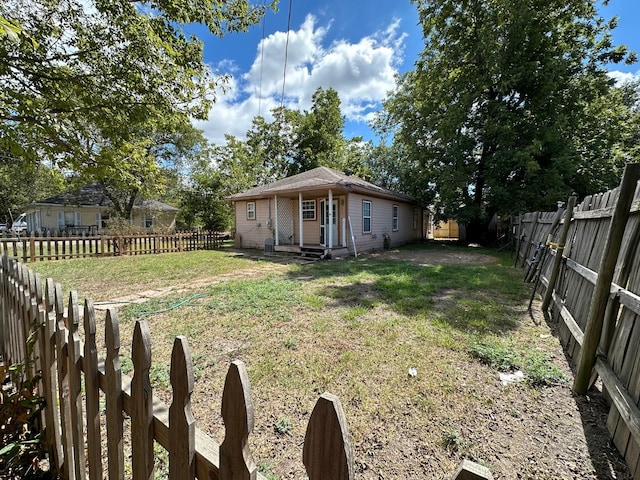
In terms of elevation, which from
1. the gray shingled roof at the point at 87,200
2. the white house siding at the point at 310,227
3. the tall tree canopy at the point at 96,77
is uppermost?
the tall tree canopy at the point at 96,77

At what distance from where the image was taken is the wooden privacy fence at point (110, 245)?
10242mm

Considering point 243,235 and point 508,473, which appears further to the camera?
point 243,235

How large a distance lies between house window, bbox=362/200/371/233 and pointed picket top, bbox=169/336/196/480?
12.3m

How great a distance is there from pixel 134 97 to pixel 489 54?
14.6 meters

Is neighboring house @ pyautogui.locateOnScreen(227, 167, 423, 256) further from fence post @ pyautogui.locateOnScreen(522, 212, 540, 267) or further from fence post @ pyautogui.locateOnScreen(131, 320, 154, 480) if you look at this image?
fence post @ pyautogui.locateOnScreen(131, 320, 154, 480)

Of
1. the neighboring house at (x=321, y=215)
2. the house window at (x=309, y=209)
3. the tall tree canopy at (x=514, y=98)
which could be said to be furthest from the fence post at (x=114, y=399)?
the tall tree canopy at (x=514, y=98)

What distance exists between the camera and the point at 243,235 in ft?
50.6

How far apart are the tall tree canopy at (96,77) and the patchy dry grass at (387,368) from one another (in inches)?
A: 110

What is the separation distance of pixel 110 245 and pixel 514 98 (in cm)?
2005

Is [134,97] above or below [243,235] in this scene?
above

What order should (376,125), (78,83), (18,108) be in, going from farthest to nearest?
(376,125), (78,83), (18,108)

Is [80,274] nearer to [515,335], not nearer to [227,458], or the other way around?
[227,458]

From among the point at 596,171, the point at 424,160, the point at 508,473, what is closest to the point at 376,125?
the point at 424,160

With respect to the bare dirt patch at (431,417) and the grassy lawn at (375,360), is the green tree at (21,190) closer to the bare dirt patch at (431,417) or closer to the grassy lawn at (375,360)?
the grassy lawn at (375,360)
